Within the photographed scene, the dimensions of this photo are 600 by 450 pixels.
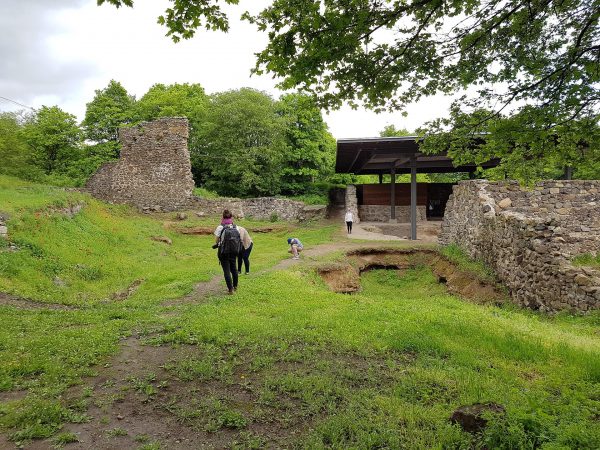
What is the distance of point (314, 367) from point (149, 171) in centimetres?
2195

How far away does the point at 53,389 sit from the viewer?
3.53 metres

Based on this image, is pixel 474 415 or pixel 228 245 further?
pixel 228 245

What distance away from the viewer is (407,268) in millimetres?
14578

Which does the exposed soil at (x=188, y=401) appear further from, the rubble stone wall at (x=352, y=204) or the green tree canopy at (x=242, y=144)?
the green tree canopy at (x=242, y=144)

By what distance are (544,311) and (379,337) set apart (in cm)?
534

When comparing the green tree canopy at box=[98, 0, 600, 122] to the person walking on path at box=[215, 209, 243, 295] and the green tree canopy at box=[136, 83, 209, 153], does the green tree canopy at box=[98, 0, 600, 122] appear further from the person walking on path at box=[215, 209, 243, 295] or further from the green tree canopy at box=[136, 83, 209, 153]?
the green tree canopy at box=[136, 83, 209, 153]

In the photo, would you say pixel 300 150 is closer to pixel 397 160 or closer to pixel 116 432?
pixel 397 160

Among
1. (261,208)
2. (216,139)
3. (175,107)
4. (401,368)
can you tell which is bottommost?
(401,368)

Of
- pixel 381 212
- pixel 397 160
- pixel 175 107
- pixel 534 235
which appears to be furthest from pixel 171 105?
pixel 534 235

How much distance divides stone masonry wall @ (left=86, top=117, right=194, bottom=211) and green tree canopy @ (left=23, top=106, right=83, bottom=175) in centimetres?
847

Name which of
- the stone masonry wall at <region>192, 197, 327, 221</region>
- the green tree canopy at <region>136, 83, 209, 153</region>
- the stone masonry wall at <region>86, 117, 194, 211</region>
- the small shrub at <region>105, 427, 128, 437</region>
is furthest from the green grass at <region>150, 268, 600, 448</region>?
the green tree canopy at <region>136, 83, 209, 153</region>

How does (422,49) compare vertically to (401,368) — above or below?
above

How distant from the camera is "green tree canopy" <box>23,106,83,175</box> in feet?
94.0

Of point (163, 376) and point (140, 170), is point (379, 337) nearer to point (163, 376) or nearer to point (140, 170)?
point (163, 376)
